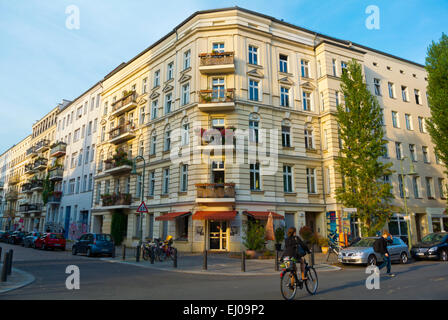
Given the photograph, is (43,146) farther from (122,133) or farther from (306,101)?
(306,101)

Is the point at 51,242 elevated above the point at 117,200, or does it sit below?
below

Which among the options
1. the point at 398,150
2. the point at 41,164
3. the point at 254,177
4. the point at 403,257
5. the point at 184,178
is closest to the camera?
the point at 403,257

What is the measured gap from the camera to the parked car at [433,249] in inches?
719

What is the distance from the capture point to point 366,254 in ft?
49.5

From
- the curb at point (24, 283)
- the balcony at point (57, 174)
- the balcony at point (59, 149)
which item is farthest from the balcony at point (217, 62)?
the balcony at point (57, 174)

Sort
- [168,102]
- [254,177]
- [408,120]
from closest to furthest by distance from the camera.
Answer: [254,177] → [168,102] → [408,120]

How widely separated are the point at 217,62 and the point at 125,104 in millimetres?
13557

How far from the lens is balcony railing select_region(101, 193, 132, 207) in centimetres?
3073

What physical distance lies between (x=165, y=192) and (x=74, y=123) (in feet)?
88.0

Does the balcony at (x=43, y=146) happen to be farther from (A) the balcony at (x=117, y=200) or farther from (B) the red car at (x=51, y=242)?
(B) the red car at (x=51, y=242)

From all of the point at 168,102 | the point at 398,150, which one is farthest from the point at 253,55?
the point at 398,150

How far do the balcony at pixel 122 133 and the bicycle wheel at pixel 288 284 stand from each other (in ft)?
89.3

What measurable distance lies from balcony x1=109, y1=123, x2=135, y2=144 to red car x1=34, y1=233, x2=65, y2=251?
11111mm
